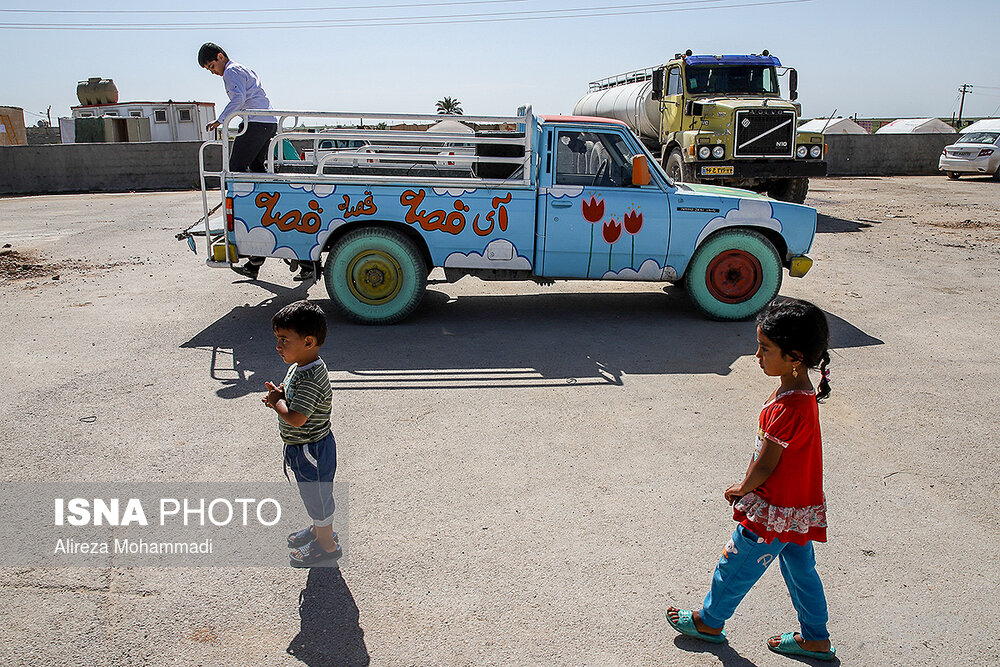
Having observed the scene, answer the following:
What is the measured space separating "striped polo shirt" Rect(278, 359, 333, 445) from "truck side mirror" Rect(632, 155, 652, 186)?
14.7 feet

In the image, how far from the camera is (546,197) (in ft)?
23.0

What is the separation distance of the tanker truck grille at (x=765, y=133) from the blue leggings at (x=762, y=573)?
11.4 m

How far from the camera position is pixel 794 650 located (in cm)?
287

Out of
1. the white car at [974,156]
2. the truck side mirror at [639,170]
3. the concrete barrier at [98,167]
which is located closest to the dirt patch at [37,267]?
the truck side mirror at [639,170]

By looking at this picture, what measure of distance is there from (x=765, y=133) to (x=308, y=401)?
11848mm

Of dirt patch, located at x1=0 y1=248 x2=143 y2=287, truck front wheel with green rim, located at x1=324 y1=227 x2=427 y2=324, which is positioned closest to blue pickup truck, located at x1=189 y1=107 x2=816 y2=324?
truck front wheel with green rim, located at x1=324 y1=227 x2=427 y2=324

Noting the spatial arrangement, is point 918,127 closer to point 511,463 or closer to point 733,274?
point 733,274

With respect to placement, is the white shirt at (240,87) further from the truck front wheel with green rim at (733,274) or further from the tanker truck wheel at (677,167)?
the tanker truck wheel at (677,167)

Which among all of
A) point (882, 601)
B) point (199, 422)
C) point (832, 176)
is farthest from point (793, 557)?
point (832, 176)

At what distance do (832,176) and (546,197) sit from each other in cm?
2177

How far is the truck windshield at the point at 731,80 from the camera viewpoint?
1433 cm

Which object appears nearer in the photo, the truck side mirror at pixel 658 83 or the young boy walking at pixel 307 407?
the young boy walking at pixel 307 407

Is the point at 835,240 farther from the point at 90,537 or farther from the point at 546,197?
the point at 90,537

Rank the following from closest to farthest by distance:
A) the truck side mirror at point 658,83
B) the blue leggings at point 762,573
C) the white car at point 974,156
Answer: the blue leggings at point 762,573
the truck side mirror at point 658,83
the white car at point 974,156
